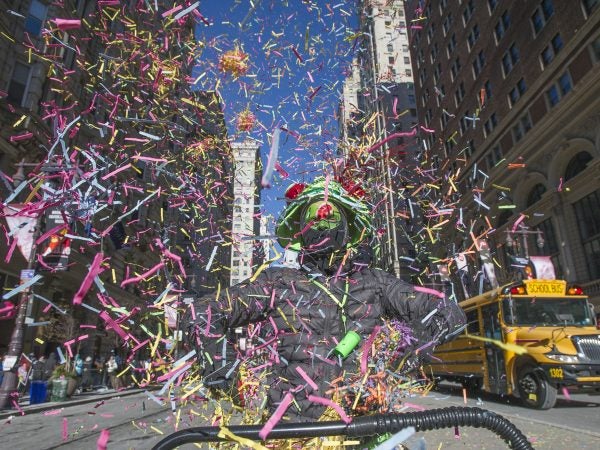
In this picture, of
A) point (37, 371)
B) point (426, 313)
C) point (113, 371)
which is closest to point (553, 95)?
point (426, 313)

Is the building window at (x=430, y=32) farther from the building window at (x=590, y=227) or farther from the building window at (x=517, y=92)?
the building window at (x=590, y=227)

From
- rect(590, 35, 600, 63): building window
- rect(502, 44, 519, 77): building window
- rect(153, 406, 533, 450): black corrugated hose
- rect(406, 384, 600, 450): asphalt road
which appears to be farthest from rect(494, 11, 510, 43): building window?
rect(153, 406, 533, 450): black corrugated hose

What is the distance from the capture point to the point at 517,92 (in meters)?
30.3

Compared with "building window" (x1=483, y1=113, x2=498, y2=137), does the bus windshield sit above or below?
below

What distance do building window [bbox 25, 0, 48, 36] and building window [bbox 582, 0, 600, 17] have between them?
2806 cm

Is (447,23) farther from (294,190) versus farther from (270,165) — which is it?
(270,165)

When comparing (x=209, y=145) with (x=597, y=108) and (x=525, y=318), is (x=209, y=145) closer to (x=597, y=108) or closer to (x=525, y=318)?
(x=525, y=318)

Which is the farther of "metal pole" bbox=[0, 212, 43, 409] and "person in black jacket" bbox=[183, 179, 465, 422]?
"metal pole" bbox=[0, 212, 43, 409]

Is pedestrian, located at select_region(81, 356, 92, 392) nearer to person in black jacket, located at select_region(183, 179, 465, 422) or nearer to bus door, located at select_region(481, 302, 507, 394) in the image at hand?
bus door, located at select_region(481, 302, 507, 394)

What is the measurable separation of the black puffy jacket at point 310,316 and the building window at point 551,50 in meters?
28.9

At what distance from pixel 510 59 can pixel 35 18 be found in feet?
100

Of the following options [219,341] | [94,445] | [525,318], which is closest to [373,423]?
[219,341]

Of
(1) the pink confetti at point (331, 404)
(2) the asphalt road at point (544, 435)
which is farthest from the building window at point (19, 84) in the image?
(1) the pink confetti at point (331, 404)

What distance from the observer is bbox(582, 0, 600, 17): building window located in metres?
22.0
